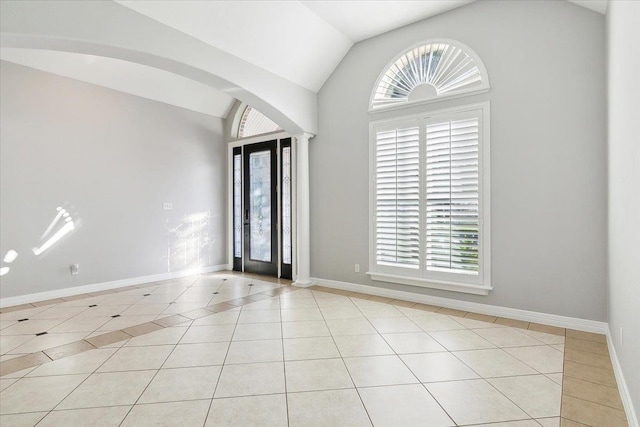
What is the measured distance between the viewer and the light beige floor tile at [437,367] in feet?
7.91

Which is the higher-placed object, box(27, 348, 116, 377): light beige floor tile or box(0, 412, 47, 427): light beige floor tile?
box(0, 412, 47, 427): light beige floor tile

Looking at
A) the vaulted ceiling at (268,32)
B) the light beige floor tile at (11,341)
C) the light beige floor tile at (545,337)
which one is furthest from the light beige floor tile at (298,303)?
the vaulted ceiling at (268,32)

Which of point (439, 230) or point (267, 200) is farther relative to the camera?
point (267, 200)

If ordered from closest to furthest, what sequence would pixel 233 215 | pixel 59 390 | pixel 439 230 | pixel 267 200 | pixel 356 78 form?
pixel 59 390
pixel 439 230
pixel 356 78
pixel 267 200
pixel 233 215

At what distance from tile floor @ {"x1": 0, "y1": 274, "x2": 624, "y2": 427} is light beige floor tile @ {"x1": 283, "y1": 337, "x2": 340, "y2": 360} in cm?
2

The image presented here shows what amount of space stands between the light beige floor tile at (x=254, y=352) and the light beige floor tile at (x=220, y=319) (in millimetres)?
618

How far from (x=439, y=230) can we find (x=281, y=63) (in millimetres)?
2983

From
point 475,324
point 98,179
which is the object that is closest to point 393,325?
point 475,324

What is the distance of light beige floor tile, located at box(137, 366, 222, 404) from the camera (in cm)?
217

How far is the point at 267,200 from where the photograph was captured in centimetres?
627

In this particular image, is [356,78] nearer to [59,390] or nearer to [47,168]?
[47,168]

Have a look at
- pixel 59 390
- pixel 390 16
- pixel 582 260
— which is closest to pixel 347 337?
pixel 59 390

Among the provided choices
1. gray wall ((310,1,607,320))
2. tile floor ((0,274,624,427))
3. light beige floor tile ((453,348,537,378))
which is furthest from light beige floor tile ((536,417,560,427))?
gray wall ((310,1,607,320))

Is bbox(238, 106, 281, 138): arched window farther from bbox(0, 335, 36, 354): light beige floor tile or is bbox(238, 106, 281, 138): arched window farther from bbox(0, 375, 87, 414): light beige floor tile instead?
bbox(0, 375, 87, 414): light beige floor tile
